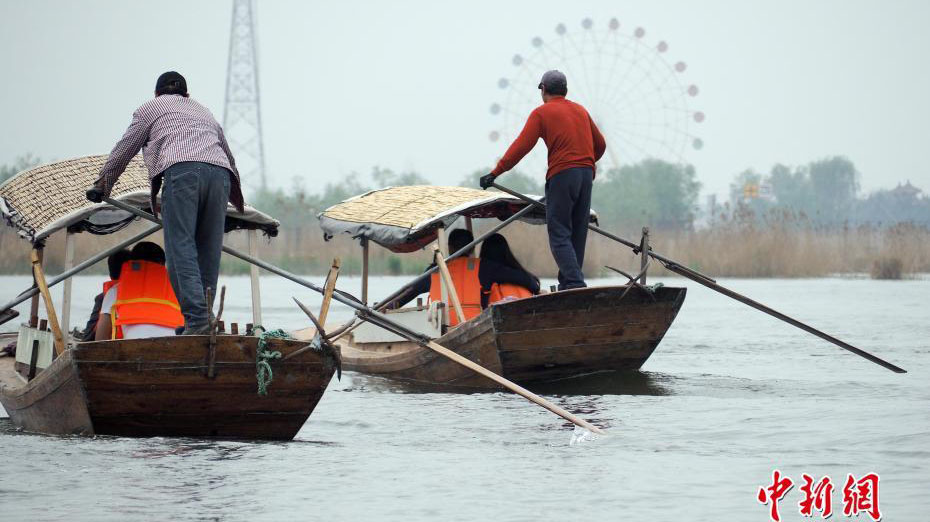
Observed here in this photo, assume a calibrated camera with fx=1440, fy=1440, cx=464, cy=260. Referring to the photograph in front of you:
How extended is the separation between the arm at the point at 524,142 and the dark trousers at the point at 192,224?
2860 millimetres

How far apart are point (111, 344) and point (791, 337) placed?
1100cm

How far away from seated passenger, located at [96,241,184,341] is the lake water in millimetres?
796

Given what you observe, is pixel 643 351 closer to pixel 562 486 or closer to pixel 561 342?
pixel 561 342

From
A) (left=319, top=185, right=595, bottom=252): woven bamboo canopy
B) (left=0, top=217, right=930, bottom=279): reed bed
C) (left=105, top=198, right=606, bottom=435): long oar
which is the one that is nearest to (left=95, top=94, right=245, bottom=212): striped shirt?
(left=105, top=198, right=606, bottom=435): long oar

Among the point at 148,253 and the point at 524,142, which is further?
the point at 524,142

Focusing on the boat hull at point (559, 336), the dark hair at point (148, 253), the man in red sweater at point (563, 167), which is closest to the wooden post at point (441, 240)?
the boat hull at point (559, 336)

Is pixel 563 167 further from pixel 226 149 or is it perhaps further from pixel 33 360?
pixel 33 360

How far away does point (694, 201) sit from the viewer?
79.1 meters

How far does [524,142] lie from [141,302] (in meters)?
3.18

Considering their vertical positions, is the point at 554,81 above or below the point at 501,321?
above

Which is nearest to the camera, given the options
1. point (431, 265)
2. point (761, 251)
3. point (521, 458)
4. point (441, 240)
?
point (521, 458)

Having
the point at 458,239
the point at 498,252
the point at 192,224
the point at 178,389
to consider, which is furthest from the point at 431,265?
the point at 178,389

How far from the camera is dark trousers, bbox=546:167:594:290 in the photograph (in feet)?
33.3

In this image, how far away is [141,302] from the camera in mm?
8430
